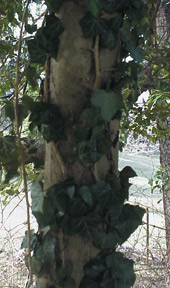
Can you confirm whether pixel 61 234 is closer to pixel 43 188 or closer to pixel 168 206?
pixel 43 188

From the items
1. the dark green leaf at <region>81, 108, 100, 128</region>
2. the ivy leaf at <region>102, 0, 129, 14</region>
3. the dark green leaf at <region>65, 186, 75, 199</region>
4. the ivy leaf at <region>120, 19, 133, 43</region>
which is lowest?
the dark green leaf at <region>65, 186, 75, 199</region>

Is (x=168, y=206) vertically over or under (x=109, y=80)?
under

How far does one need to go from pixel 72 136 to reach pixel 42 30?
0.63 ft

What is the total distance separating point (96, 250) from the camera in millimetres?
579

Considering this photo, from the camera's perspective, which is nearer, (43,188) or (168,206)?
(43,188)

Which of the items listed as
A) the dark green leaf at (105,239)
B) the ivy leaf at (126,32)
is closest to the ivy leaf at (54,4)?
the ivy leaf at (126,32)

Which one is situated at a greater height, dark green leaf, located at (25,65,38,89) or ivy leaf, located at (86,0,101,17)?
ivy leaf, located at (86,0,101,17)

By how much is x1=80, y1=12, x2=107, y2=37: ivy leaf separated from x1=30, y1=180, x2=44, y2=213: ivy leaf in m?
0.28

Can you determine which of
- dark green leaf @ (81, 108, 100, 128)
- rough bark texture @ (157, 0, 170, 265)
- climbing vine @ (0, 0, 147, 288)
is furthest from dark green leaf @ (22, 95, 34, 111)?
rough bark texture @ (157, 0, 170, 265)

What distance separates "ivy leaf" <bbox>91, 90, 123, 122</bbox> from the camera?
20.6 inches

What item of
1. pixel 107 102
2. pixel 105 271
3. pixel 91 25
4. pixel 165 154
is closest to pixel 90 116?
pixel 107 102

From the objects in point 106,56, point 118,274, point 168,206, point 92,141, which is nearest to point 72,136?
point 92,141

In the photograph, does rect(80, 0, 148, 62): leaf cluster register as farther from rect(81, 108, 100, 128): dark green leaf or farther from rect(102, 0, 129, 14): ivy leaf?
rect(81, 108, 100, 128): dark green leaf

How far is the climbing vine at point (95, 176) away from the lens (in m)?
0.54
